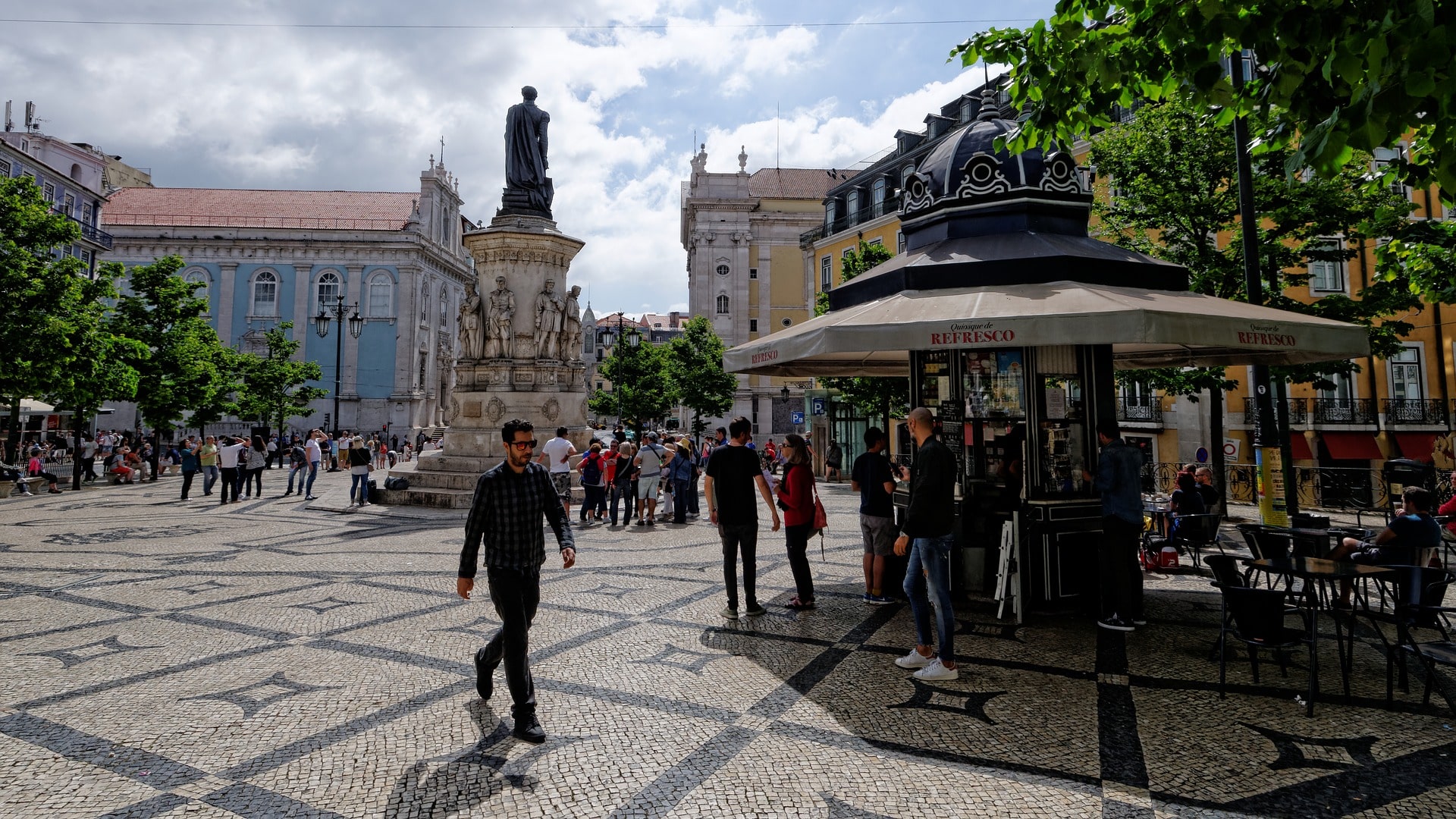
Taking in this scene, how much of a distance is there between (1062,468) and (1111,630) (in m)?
1.51

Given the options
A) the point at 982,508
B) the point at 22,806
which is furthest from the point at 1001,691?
the point at 22,806

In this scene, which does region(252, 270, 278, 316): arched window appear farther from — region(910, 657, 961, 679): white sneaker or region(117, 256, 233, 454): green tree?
region(910, 657, 961, 679): white sneaker

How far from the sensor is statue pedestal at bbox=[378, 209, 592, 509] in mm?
16984

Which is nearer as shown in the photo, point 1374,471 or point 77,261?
point 1374,471

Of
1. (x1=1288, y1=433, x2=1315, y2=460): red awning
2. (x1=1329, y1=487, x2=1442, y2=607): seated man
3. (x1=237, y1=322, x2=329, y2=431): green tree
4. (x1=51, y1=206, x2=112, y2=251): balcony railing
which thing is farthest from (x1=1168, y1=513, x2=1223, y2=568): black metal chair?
(x1=51, y1=206, x2=112, y2=251): balcony railing

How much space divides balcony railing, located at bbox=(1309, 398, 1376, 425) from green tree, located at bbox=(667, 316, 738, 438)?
29.6 metres

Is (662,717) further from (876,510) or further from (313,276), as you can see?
(313,276)

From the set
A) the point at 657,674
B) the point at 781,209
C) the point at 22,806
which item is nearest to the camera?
the point at 22,806

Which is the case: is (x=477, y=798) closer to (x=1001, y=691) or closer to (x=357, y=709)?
(x=357, y=709)

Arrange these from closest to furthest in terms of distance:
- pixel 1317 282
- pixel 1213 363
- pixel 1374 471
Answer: pixel 1213 363 → pixel 1374 471 → pixel 1317 282

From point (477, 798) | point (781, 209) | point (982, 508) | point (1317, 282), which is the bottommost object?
point (477, 798)

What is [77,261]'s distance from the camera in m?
19.8

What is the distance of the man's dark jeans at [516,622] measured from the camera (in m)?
4.06

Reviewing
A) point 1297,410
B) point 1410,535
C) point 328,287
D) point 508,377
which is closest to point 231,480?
point 508,377
